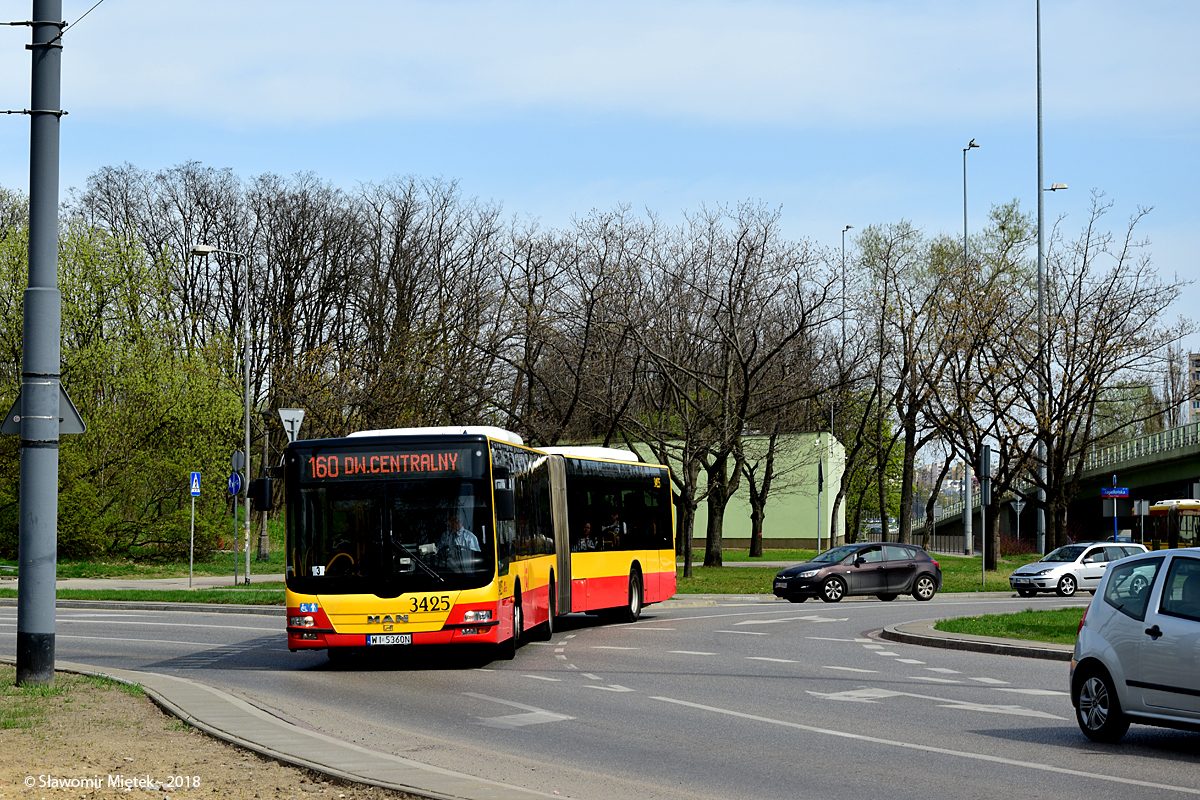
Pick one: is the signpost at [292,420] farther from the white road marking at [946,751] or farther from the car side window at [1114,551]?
the car side window at [1114,551]

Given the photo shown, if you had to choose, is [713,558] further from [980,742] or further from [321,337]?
[980,742]

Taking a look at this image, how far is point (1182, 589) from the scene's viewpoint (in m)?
10.2

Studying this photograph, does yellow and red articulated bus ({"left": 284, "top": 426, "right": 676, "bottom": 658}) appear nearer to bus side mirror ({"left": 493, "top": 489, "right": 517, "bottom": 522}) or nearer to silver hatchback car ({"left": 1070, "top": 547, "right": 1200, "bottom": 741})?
bus side mirror ({"left": 493, "top": 489, "right": 517, "bottom": 522})

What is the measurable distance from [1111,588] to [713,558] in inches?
1411

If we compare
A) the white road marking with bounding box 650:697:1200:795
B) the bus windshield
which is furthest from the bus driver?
the white road marking with bounding box 650:697:1200:795

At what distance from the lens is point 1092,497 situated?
7875 cm

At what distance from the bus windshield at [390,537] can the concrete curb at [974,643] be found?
7.43 metres

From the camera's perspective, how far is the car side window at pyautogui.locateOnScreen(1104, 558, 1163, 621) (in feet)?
34.4

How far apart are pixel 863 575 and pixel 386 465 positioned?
1881 cm

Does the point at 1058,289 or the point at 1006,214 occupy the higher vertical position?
the point at 1006,214

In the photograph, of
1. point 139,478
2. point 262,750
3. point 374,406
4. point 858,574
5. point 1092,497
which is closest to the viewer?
point 262,750

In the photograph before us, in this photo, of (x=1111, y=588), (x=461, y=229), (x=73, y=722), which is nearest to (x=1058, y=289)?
(x=461, y=229)

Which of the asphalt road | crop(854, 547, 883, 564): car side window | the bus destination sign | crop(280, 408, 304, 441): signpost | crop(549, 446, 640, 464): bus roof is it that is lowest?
the asphalt road

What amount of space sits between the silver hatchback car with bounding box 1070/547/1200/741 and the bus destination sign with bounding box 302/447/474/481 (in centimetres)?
808
